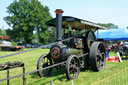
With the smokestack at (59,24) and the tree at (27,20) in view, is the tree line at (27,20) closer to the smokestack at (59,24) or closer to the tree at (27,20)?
the tree at (27,20)

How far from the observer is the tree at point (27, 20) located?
36.0m

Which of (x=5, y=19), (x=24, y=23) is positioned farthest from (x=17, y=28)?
(x=5, y=19)

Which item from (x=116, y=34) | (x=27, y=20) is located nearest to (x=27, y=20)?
(x=27, y=20)

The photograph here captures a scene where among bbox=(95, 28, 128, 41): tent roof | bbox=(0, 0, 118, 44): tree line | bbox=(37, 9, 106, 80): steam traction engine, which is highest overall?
bbox=(0, 0, 118, 44): tree line

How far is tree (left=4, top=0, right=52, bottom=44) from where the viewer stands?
3603 cm

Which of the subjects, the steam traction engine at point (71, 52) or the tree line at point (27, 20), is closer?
the steam traction engine at point (71, 52)

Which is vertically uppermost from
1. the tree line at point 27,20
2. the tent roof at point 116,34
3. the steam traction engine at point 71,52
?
the tree line at point 27,20

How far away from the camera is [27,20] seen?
36125 millimetres

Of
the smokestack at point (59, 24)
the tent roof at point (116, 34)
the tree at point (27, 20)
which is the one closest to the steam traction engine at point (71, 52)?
the smokestack at point (59, 24)

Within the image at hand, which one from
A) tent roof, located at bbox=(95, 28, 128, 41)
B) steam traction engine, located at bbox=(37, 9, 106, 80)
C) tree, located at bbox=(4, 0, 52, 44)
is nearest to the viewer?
steam traction engine, located at bbox=(37, 9, 106, 80)

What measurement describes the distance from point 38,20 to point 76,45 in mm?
32662

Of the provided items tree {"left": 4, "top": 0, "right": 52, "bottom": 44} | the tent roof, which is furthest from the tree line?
the tent roof

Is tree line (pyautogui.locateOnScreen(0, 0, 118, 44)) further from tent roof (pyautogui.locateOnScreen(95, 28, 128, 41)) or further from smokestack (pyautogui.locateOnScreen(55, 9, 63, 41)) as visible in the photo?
smokestack (pyautogui.locateOnScreen(55, 9, 63, 41))

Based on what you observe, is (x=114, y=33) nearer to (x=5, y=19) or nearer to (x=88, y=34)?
(x=88, y=34)
